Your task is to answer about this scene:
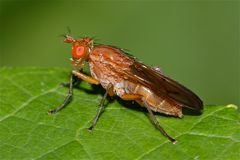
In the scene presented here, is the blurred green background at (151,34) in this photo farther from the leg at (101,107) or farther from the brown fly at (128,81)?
the leg at (101,107)

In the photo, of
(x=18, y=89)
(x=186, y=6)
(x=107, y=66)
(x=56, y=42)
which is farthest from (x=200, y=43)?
(x=18, y=89)

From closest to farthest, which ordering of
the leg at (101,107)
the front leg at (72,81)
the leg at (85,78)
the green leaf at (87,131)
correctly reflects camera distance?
1. the green leaf at (87,131)
2. the leg at (101,107)
3. the front leg at (72,81)
4. the leg at (85,78)

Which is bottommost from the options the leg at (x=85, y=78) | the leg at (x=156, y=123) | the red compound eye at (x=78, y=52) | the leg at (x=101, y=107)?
the leg at (x=156, y=123)

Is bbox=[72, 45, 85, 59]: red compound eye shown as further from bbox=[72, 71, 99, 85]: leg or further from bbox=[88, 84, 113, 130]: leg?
bbox=[88, 84, 113, 130]: leg

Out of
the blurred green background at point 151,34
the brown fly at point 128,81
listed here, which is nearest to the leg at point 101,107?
the brown fly at point 128,81

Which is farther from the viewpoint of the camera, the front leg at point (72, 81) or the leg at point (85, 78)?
the leg at point (85, 78)

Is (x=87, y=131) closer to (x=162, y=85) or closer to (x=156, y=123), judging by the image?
(x=156, y=123)

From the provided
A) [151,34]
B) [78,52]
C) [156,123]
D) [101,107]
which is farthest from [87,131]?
[151,34]
